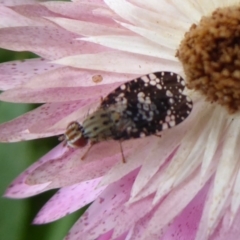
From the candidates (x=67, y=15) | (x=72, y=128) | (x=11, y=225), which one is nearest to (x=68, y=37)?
(x=67, y=15)

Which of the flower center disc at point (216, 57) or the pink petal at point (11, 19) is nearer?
the flower center disc at point (216, 57)

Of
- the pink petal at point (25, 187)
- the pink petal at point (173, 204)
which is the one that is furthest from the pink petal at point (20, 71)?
the pink petal at point (173, 204)

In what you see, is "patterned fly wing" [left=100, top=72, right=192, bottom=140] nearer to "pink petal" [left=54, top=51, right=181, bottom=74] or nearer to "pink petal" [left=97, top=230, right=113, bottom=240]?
"pink petal" [left=54, top=51, right=181, bottom=74]

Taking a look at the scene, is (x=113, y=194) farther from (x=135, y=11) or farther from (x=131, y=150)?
(x=135, y=11)

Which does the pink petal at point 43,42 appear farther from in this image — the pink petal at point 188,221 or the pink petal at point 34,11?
the pink petal at point 188,221

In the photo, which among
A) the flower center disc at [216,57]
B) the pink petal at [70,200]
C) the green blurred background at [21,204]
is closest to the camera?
the flower center disc at [216,57]
